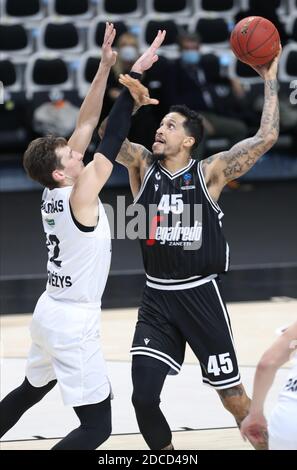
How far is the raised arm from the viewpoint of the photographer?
645 centimetres

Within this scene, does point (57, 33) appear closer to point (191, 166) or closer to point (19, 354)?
point (19, 354)

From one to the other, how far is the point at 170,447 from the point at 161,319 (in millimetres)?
662

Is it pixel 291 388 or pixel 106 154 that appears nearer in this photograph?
pixel 291 388

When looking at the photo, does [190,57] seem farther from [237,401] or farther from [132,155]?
[237,401]

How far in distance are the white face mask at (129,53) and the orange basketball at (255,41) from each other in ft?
23.6

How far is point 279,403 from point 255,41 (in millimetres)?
2415

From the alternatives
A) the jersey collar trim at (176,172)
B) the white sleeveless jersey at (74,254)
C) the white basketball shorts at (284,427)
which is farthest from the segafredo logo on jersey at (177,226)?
the white basketball shorts at (284,427)

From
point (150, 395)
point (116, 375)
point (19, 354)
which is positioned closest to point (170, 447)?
point (150, 395)

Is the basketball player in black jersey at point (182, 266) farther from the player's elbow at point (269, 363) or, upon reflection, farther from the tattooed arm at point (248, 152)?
the player's elbow at point (269, 363)

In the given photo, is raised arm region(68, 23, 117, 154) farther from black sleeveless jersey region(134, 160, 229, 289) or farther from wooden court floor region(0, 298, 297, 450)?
wooden court floor region(0, 298, 297, 450)

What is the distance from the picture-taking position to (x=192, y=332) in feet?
21.1

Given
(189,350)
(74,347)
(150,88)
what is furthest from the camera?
(150,88)

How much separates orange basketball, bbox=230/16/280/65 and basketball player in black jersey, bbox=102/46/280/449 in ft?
0.28

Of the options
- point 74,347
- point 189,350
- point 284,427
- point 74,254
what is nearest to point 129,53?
point 189,350
